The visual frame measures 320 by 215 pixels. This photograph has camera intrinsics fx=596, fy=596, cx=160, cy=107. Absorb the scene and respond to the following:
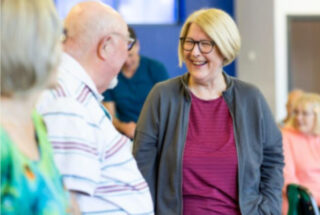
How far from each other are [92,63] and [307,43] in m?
5.93

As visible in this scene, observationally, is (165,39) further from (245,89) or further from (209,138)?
(209,138)

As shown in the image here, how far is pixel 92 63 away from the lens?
1.71 metres

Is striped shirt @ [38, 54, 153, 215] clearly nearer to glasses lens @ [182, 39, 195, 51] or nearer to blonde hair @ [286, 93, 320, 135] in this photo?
glasses lens @ [182, 39, 195, 51]

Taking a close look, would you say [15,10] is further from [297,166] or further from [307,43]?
[307,43]

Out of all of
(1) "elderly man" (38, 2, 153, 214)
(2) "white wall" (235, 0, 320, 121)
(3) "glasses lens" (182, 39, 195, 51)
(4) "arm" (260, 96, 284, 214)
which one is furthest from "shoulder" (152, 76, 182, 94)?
(2) "white wall" (235, 0, 320, 121)

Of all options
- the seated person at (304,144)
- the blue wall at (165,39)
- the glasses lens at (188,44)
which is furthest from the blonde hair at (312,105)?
the blue wall at (165,39)

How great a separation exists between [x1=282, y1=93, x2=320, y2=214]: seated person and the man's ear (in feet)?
8.90

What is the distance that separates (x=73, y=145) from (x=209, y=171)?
0.93 meters

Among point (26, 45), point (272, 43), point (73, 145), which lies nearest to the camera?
point (26, 45)

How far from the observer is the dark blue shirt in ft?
13.5

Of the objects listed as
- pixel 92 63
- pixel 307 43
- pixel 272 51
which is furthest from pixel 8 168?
pixel 307 43

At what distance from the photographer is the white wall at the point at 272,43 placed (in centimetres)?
689

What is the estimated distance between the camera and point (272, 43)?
6.89 meters

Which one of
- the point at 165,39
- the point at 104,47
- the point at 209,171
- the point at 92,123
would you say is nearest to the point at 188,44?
the point at 209,171
